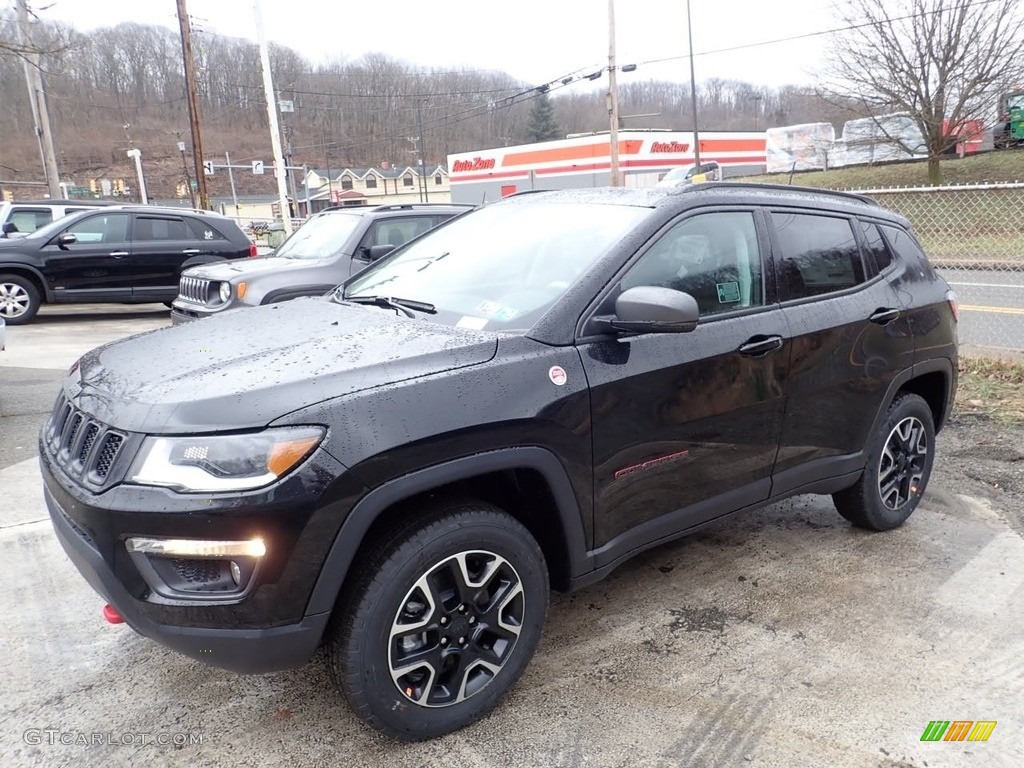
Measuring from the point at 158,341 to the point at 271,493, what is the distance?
121 centimetres

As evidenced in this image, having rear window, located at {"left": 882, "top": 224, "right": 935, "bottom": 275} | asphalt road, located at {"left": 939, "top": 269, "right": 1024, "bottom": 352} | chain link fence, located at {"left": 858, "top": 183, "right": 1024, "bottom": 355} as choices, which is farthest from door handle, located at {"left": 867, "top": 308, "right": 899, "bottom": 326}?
asphalt road, located at {"left": 939, "top": 269, "right": 1024, "bottom": 352}

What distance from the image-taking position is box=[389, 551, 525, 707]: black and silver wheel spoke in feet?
7.66

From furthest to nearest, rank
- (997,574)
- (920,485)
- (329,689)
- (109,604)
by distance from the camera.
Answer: (920,485) < (997,574) < (329,689) < (109,604)

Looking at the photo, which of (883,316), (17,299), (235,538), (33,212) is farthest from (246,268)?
(33,212)

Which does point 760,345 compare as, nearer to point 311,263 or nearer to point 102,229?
point 311,263

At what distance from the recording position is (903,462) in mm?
4078

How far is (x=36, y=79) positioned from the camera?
21328 millimetres

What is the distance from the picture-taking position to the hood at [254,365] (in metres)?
2.15

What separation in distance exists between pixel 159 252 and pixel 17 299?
2.00 meters

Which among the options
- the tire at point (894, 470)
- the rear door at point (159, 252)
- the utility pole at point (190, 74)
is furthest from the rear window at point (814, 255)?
the utility pole at point (190, 74)

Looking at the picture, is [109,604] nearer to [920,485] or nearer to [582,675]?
[582,675]

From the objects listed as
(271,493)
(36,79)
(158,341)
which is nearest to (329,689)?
(271,493)

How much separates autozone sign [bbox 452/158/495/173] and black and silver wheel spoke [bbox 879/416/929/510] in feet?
172

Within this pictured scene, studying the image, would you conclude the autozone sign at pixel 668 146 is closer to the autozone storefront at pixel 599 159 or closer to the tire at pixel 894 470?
the autozone storefront at pixel 599 159
